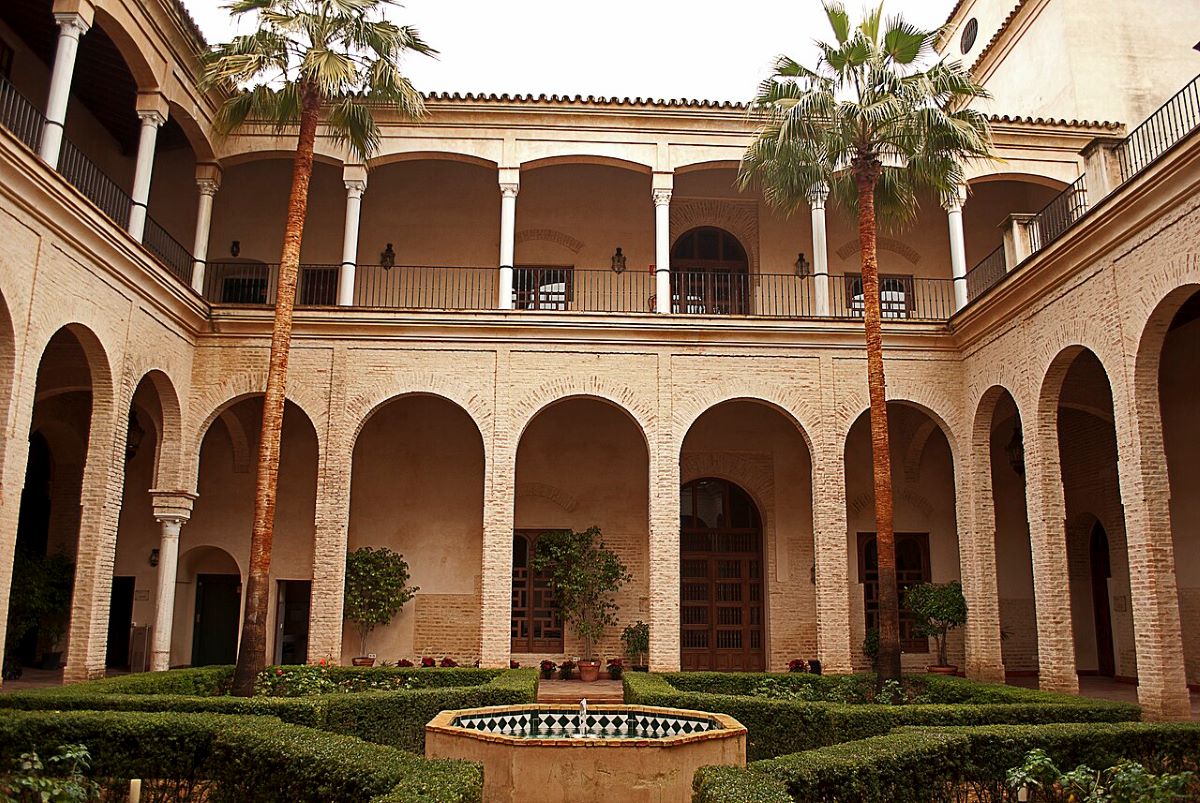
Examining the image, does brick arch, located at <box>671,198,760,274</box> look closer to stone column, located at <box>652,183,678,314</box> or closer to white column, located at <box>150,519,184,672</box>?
stone column, located at <box>652,183,678,314</box>

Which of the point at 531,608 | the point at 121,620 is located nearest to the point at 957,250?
→ the point at 531,608

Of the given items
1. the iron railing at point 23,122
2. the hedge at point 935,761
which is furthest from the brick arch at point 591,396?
the iron railing at point 23,122

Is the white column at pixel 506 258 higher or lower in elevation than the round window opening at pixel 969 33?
lower

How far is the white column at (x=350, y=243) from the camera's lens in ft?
55.3

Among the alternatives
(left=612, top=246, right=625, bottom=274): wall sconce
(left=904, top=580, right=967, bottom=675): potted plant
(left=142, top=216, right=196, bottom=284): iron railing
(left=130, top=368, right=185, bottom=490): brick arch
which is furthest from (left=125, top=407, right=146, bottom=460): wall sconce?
(left=904, top=580, right=967, bottom=675): potted plant

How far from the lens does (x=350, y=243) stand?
1719cm

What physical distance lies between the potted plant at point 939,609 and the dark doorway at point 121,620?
14.7 metres

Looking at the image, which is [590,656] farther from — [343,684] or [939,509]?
[939,509]

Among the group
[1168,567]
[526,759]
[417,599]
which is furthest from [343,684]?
[1168,567]

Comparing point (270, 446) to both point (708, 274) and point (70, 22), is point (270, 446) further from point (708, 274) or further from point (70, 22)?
point (708, 274)

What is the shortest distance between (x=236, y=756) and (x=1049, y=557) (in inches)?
430

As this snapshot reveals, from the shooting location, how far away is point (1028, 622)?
19.5 meters

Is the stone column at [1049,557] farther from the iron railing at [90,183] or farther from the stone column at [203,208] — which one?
the iron railing at [90,183]

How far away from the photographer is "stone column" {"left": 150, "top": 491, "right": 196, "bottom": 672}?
15328 millimetres
